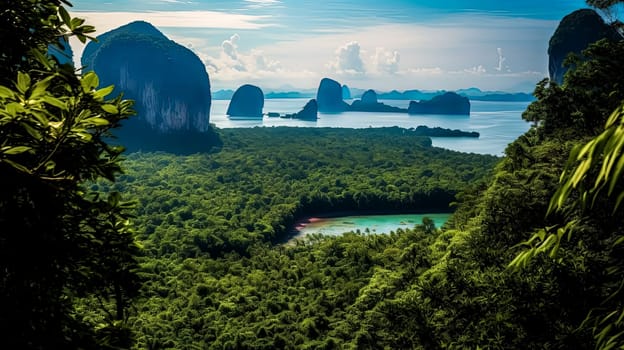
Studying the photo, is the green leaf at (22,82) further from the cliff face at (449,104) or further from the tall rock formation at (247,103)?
the cliff face at (449,104)

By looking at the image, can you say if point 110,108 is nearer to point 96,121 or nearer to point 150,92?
point 96,121

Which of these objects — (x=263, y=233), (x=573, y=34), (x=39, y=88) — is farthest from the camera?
(x=573, y=34)

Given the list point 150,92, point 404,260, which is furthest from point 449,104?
point 404,260

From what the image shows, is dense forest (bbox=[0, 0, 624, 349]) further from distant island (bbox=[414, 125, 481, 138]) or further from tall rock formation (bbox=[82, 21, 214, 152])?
distant island (bbox=[414, 125, 481, 138])

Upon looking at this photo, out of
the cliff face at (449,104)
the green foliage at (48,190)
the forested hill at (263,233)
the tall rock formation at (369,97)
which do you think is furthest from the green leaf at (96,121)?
the tall rock formation at (369,97)

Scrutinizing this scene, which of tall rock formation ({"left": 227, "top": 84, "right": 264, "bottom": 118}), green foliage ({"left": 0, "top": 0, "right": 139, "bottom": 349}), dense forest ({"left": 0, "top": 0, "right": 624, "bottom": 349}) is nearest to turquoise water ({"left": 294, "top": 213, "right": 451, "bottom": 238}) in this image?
dense forest ({"left": 0, "top": 0, "right": 624, "bottom": 349})
